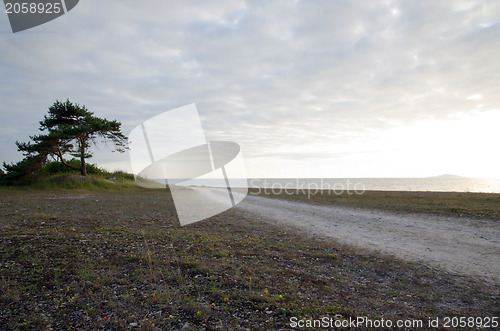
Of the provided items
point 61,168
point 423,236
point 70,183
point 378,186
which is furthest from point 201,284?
point 378,186

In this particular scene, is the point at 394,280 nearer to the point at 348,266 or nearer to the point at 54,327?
the point at 348,266

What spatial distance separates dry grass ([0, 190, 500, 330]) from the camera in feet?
16.4

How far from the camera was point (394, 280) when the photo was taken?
6.98 m

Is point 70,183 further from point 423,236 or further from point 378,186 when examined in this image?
point 378,186

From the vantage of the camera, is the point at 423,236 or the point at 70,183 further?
the point at 70,183

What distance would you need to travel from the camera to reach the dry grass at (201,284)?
16.4 feet

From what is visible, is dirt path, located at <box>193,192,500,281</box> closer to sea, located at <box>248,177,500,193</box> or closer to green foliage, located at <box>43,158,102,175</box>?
sea, located at <box>248,177,500,193</box>

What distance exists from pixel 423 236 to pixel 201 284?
1075 centimetres

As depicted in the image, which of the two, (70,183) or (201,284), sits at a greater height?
(70,183)

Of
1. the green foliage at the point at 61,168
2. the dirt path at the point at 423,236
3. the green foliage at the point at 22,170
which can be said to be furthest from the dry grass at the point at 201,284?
the green foliage at the point at 61,168

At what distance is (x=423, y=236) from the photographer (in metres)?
12.0

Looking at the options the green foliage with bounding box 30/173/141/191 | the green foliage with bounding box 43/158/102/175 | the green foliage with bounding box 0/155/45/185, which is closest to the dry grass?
the green foliage with bounding box 30/173/141/191

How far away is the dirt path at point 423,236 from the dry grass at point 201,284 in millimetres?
1275

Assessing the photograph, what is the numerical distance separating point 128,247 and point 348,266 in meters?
7.19
